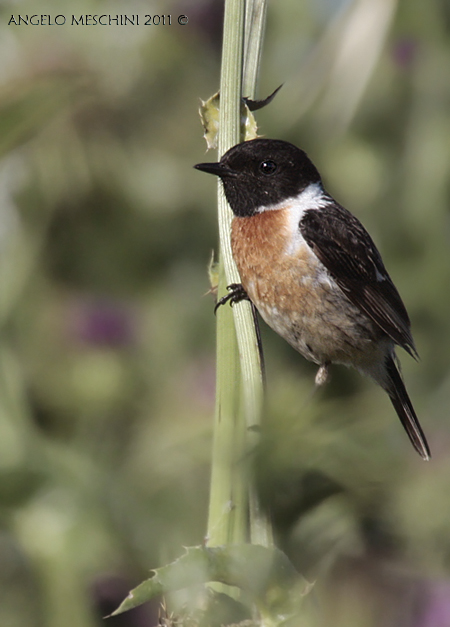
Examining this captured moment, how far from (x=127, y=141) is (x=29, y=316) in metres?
1.12

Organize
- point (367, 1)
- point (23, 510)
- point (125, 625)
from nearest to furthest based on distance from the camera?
1. point (23, 510)
2. point (125, 625)
3. point (367, 1)

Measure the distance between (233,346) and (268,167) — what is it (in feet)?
4.21

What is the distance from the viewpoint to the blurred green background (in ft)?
7.59

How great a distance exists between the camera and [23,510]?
2305mm

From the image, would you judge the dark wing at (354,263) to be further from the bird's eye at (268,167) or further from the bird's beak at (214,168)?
the bird's beak at (214,168)

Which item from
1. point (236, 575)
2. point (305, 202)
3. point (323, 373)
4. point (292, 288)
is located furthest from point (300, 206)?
point (236, 575)

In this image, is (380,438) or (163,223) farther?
(163,223)

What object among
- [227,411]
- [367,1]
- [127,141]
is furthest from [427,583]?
[127,141]

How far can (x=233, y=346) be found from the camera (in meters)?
1.53

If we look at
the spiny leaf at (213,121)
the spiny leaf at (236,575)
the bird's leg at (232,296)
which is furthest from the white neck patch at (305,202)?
the spiny leaf at (236,575)

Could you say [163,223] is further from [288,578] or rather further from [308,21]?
[288,578]

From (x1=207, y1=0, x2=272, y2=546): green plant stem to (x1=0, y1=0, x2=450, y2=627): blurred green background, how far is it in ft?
2.38

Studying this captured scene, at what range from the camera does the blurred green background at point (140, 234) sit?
231cm

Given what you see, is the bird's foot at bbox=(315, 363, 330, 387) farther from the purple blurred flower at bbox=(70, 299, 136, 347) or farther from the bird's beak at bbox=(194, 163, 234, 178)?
the purple blurred flower at bbox=(70, 299, 136, 347)
